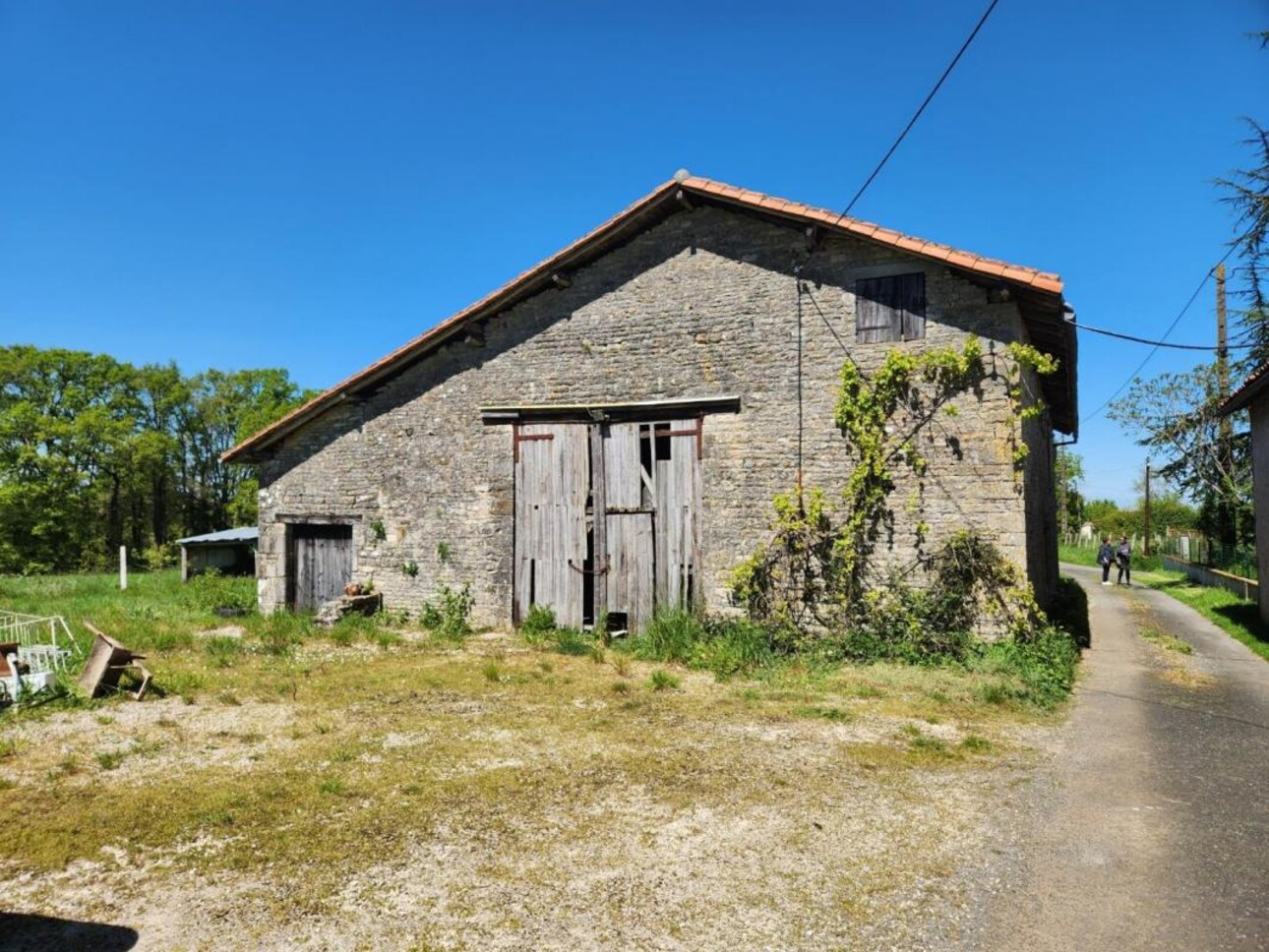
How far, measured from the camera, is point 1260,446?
516 inches

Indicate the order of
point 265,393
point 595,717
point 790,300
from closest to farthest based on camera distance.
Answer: point 595,717
point 790,300
point 265,393

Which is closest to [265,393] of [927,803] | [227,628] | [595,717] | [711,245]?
[227,628]

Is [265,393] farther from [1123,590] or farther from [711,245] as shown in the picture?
[1123,590]

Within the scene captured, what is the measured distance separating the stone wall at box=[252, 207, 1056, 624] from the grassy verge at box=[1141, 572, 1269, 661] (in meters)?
3.11

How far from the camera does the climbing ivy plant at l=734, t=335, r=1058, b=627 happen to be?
9625mm

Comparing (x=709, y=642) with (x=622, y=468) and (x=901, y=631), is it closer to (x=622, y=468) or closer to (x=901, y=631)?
(x=901, y=631)

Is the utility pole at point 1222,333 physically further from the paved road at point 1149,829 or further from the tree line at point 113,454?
the tree line at point 113,454

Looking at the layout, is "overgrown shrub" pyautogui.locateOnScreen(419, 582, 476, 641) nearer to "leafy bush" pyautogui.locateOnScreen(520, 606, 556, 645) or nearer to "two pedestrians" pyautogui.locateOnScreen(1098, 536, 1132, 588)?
"leafy bush" pyautogui.locateOnScreen(520, 606, 556, 645)

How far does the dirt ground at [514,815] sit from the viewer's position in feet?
12.1

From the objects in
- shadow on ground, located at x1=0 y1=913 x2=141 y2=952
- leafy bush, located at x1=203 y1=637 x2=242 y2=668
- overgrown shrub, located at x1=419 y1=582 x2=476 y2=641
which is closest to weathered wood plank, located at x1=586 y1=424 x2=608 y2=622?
overgrown shrub, located at x1=419 y1=582 x2=476 y2=641

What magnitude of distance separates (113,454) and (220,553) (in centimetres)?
1746

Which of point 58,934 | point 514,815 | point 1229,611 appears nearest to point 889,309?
point 514,815

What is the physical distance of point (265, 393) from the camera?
47844mm

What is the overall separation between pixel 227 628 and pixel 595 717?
8.88 meters
